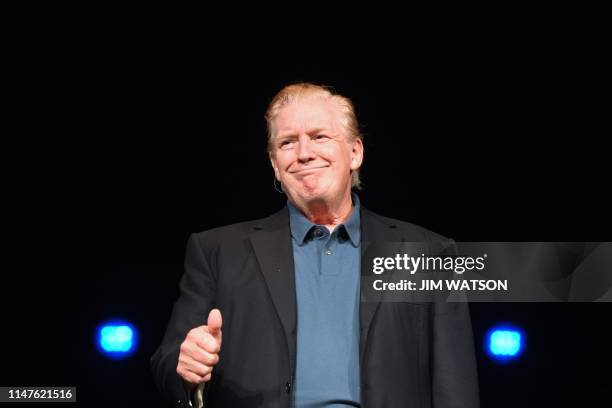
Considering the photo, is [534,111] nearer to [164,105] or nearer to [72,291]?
[164,105]

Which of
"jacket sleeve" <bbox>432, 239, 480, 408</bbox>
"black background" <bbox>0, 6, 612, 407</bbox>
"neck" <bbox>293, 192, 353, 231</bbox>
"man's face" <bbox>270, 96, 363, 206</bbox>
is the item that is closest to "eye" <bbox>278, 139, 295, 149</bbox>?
"man's face" <bbox>270, 96, 363, 206</bbox>

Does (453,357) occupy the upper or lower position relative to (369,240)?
lower

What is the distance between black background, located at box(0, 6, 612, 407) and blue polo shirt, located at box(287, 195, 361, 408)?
132 centimetres

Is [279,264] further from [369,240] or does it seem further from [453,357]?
[453,357]

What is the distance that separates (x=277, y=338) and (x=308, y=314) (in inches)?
4.1

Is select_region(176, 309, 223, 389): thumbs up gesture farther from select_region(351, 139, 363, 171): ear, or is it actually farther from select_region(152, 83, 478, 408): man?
select_region(351, 139, 363, 171): ear

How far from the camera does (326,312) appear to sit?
6.87ft

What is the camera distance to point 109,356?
3.47 metres

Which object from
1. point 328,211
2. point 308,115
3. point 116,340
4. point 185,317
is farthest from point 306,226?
point 116,340

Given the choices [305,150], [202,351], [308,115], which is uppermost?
[308,115]

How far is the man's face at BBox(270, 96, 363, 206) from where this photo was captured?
2268mm

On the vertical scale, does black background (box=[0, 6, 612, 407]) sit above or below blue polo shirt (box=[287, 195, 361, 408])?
above

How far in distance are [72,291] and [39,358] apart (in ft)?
1.07

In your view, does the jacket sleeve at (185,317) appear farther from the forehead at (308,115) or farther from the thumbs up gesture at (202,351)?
the forehead at (308,115)
